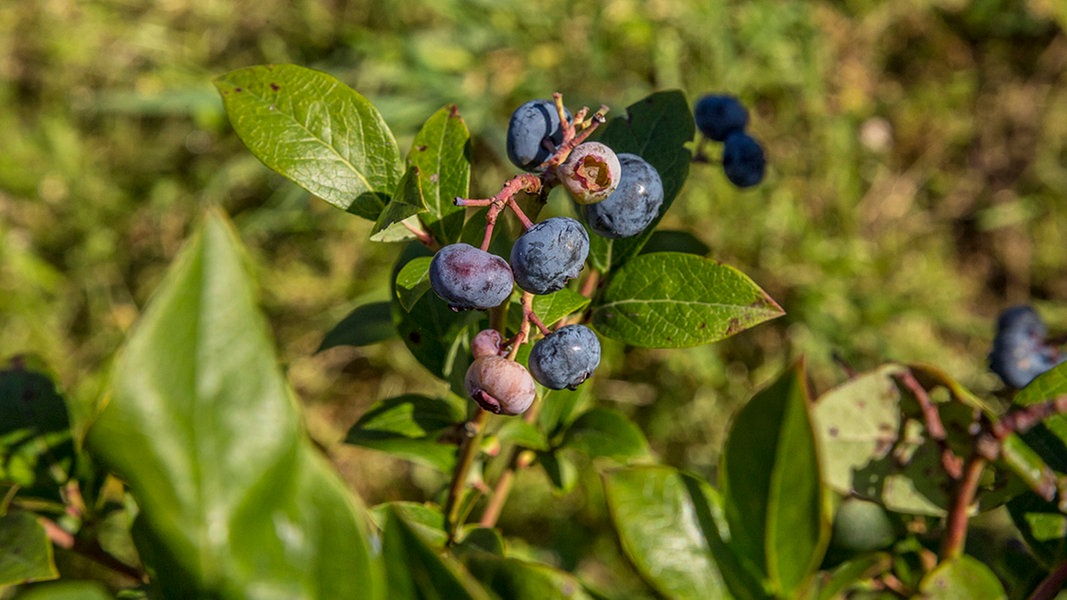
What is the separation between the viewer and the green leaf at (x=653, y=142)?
97 cm

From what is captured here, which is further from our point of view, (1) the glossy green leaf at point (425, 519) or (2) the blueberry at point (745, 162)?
(2) the blueberry at point (745, 162)

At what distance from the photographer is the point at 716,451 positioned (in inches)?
95.1

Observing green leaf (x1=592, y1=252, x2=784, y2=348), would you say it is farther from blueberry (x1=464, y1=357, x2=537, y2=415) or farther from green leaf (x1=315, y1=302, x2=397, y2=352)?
green leaf (x1=315, y1=302, x2=397, y2=352)

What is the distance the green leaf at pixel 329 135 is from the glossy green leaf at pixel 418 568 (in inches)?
16.5

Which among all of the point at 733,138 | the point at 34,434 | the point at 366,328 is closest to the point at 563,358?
the point at 366,328

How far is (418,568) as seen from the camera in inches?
21.7

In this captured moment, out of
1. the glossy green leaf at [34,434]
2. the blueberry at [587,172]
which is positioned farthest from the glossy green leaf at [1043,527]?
the glossy green leaf at [34,434]

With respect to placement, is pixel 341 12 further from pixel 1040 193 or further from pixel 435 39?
pixel 1040 193

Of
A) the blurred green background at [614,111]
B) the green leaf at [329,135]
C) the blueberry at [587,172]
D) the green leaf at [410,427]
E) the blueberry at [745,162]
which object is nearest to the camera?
the blueberry at [587,172]

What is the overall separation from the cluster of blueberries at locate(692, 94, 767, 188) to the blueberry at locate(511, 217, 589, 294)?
1.51ft

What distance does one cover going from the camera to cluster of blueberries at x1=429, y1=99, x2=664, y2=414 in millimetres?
750

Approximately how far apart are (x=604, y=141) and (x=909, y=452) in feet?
1.62

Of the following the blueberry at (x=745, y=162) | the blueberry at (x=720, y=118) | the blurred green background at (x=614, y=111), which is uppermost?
the blueberry at (x=720, y=118)

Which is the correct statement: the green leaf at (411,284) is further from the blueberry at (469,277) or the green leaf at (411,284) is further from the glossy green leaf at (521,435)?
the glossy green leaf at (521,435)
